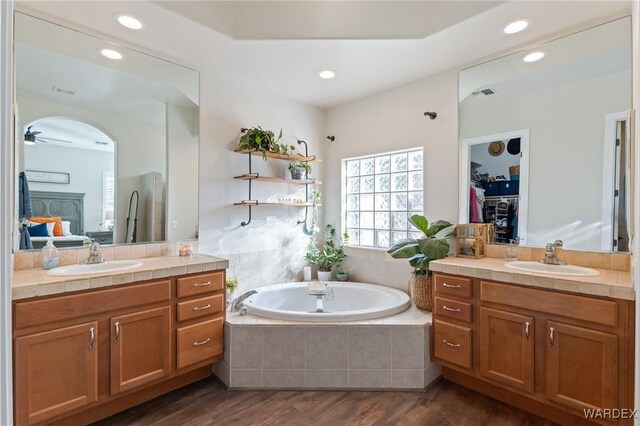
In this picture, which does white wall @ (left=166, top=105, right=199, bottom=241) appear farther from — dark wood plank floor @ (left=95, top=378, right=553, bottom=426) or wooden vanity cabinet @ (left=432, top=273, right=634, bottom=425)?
wooden vanity cabinet @ (left=432, top=273, right=634, bottom=425)

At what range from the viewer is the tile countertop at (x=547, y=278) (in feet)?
5.42

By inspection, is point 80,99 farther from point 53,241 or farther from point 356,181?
point 356,181

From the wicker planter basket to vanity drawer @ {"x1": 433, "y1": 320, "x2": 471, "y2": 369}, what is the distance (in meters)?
0.26

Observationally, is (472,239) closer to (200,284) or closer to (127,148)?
(200,284)

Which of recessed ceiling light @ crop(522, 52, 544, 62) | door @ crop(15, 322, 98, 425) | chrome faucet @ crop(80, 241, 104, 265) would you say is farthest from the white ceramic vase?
recessed ceiling light @ crop(522, 52, 544, 62)

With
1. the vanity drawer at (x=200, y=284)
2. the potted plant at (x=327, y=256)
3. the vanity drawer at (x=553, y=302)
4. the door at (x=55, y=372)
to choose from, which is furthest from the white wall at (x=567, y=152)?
the door at (x=55, y=372)

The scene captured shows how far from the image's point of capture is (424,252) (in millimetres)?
2439

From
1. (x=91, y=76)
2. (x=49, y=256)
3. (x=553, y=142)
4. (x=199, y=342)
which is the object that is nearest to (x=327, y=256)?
(x=199, y=342)

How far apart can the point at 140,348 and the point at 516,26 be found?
3130 mm

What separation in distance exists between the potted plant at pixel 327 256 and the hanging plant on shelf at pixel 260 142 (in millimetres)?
1103

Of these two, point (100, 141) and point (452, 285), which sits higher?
point (100, 141)

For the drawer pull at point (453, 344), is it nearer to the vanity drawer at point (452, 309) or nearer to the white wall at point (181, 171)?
the vanity drawer at point (452, 309)

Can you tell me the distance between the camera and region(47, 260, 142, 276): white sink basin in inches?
74.2

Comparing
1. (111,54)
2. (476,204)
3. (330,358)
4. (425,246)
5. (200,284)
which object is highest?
(111,54)
